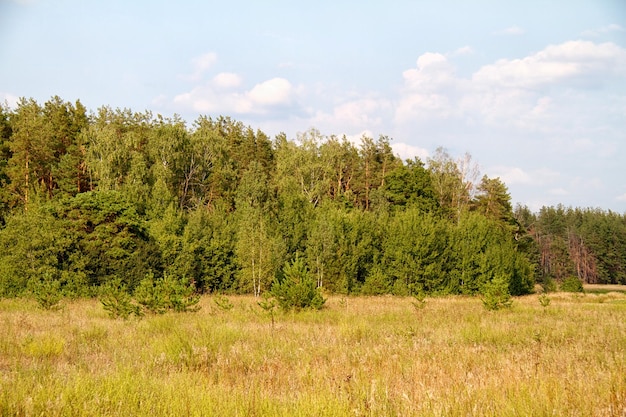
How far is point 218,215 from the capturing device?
1651 inches

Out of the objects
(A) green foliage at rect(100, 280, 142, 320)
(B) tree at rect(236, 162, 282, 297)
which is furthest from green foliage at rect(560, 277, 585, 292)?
(A) green foliage at rect(100, 280, 142, 320)

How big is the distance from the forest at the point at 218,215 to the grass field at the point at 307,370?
1482 cm

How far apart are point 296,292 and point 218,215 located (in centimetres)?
2679

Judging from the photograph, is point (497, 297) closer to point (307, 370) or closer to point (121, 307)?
point (307, 370)

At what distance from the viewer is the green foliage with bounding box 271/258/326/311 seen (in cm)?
1658

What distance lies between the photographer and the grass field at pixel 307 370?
473 centimetres

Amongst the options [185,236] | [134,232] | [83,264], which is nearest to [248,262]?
[185,236]

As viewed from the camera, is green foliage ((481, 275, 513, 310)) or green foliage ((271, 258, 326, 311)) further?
green foliage ((481, 275, 513, 310))

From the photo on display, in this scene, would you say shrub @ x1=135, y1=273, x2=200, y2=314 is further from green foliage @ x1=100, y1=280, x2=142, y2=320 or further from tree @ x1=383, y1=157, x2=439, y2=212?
tree @ x1=383, y1=157, x2=439, y2=212

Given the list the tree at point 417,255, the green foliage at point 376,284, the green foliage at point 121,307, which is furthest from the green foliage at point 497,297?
the tree at point 417,255

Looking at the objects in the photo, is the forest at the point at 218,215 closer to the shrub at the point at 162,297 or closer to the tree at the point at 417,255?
the tree at the point at 417,255

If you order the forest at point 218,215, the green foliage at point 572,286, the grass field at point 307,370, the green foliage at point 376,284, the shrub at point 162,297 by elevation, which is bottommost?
the green foliage at point 572,286

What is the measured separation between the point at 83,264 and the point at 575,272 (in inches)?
4235

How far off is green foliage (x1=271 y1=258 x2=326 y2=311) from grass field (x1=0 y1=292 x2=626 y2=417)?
263cm
